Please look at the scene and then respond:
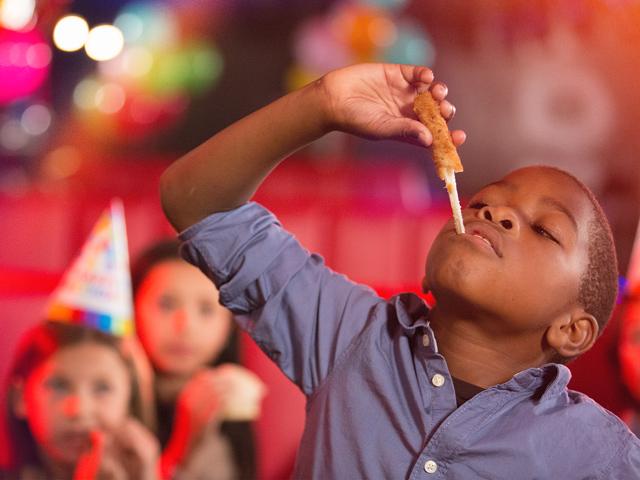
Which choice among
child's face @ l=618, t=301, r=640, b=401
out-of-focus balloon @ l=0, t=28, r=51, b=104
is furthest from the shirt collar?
out-of-focus balloon @ l=0, t=28, r=51, b=104

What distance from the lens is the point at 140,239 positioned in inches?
65.6

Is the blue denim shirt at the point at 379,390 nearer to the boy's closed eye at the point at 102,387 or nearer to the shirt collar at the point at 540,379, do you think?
the shirt collar at the point at 540,379

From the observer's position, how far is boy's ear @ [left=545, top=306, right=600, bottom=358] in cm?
90

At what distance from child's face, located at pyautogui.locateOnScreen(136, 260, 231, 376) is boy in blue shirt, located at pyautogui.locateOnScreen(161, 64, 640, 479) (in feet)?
1.91

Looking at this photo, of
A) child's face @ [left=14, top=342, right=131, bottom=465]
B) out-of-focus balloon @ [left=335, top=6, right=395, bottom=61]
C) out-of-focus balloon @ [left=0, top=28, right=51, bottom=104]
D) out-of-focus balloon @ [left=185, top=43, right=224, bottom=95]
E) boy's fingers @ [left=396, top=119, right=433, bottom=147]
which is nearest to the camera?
boy's fingers @ [left=396, top=119, right=433, bottom=147]

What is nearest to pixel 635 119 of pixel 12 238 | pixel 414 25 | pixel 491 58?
pixel 491 58

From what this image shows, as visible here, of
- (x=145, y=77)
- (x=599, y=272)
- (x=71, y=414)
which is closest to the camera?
(x=599, y=272)

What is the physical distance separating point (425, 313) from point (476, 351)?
0.25 feet

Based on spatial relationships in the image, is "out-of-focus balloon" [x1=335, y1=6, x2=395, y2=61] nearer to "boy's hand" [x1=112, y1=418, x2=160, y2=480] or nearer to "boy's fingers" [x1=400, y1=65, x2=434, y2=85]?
"boy's hand" [x1=112, y1=418, x2=160, y2=480]

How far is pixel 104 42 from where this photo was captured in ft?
11.4

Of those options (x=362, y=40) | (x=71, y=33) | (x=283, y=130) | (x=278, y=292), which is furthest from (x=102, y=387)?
(x=71, y=33)

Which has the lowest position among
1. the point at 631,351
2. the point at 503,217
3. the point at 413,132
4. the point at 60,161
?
the point at 631,351

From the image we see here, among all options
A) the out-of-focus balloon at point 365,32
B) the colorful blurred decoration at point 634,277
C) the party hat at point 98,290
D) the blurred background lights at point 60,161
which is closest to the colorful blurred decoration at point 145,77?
the blurred background lights at point 60,161

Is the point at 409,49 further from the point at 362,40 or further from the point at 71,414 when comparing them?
the point at 71,414
